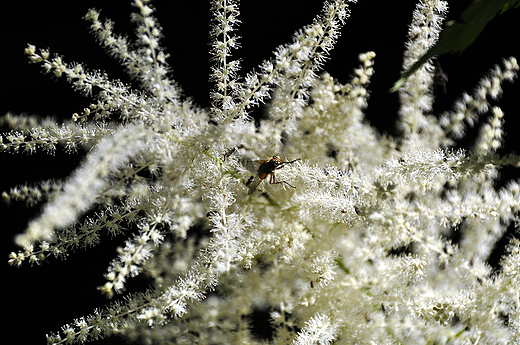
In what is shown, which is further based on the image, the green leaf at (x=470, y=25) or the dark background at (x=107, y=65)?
the dark background at (x=107, y=65)

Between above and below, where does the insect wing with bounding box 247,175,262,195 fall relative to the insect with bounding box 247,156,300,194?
below

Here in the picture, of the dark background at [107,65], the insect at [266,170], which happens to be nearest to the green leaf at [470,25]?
the insect at [266,170]

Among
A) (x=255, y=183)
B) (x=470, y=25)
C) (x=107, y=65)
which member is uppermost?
(x=470, y=25)

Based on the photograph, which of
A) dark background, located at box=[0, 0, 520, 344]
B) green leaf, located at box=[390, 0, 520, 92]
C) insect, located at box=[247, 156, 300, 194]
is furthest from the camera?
dark background, located at box=[0, 0, 520, 344]

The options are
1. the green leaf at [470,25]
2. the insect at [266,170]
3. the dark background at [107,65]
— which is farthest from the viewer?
the dark background at [107,65]

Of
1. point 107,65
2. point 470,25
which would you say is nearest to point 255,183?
point 470,25

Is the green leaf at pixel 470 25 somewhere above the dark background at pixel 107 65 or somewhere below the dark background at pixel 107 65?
above

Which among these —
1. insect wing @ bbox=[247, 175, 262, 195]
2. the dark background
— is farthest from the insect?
the dark background

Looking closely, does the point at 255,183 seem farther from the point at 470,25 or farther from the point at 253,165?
the point at 470,25

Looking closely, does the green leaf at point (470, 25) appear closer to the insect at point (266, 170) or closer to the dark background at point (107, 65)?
the insect at point (266, 170)

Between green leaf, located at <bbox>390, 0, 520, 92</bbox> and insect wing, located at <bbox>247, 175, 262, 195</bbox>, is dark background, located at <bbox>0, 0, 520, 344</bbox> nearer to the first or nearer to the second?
insect wing, located at <bbox>247, 175, 262, 195</bbox>
